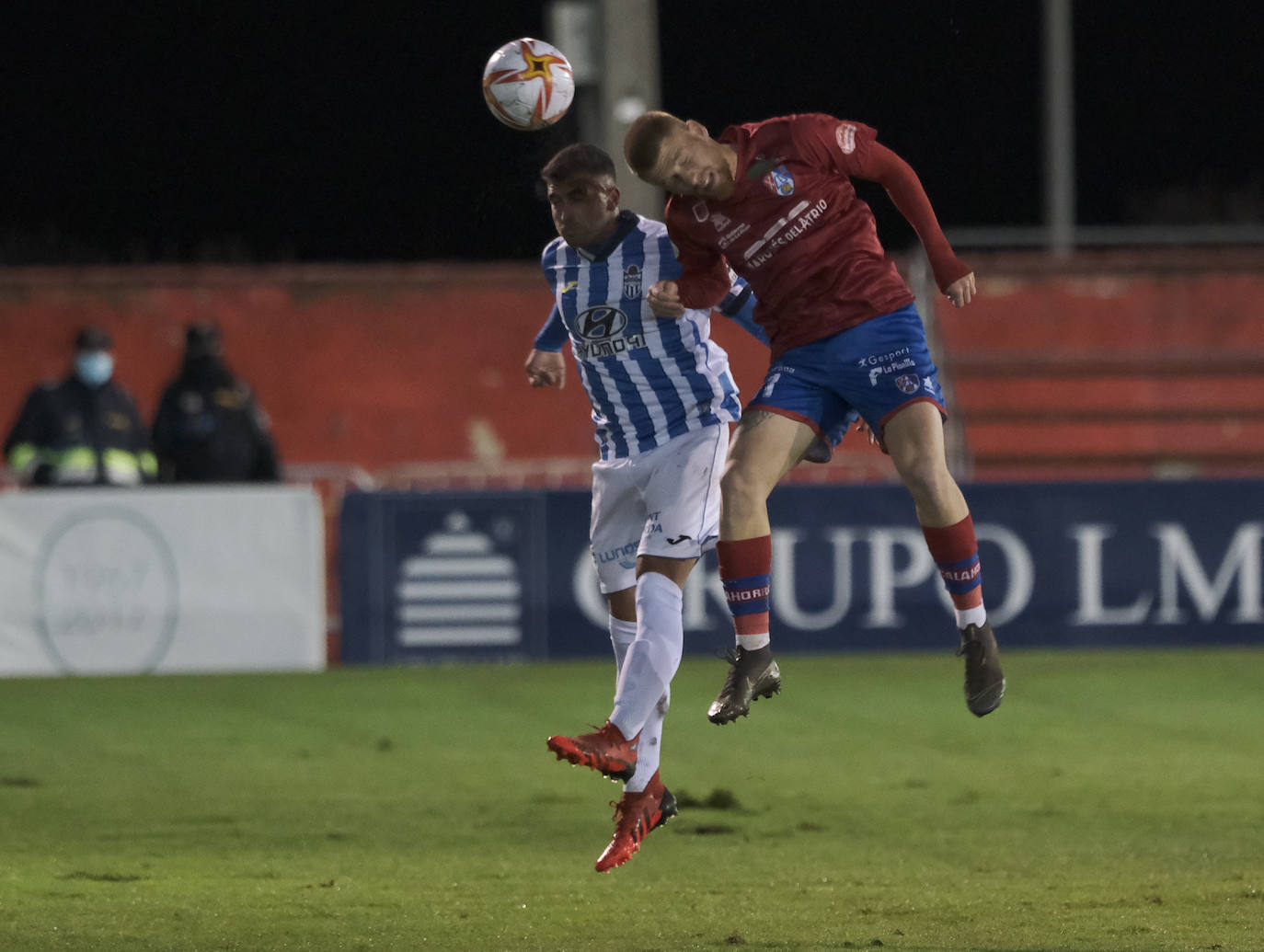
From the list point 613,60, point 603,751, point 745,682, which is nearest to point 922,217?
point 745,682

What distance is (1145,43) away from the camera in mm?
37344

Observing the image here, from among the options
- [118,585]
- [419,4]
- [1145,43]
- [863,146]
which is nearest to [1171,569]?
[118,585]

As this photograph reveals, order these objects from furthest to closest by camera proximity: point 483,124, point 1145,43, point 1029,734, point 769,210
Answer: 1. point 483,124
2. point 1145,43
3. point 1029,734
4. point 769,210

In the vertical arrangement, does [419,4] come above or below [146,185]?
above

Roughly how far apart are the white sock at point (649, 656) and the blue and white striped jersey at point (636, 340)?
522 millimetres

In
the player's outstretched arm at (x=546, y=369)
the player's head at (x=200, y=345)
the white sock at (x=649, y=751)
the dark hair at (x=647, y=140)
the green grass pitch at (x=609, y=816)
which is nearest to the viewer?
the green grass pitch at (x=609, y=816)

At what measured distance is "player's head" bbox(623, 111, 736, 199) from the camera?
638 centimetres

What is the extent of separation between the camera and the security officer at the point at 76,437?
541 inches

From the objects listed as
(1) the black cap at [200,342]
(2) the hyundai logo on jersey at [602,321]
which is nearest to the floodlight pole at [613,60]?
(1) the black cap at [200,342]

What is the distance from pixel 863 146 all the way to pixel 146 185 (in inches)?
1324

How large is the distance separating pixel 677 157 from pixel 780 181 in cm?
38

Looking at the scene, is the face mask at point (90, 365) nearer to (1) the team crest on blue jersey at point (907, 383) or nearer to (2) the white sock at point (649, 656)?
(2) the white sock at point (649, 656)

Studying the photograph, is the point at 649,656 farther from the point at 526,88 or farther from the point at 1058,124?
the point at 1058,124

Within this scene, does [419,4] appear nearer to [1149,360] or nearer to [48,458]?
[1149,360]
